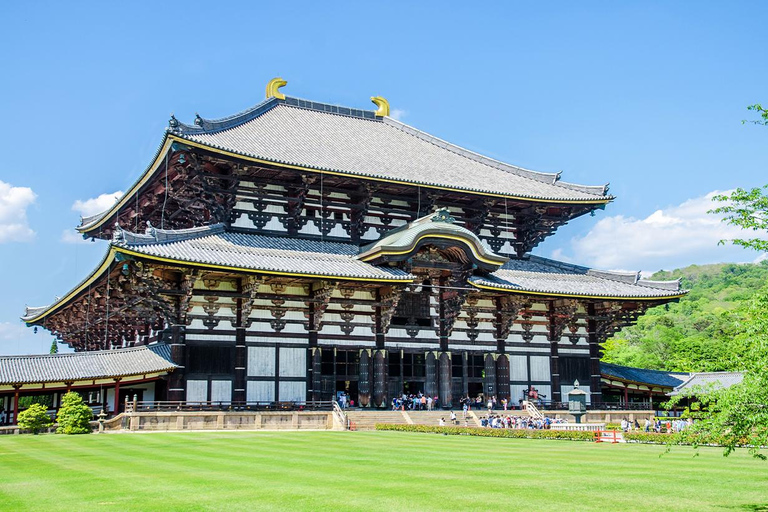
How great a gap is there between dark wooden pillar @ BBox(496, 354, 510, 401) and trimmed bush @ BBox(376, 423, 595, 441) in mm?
10427

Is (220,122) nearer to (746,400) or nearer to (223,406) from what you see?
(223,406)

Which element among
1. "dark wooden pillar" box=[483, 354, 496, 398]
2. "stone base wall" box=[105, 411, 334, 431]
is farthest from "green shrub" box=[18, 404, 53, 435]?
"dark wooden pillar" box=[483, 354, 496, 398]

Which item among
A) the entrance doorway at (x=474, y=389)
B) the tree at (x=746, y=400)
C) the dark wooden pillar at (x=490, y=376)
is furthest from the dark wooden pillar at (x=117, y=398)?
the tree at (x=746, y=400)

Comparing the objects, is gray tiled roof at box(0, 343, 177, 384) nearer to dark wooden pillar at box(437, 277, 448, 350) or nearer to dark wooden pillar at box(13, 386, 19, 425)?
dark wooden pillar at box(13, 386, 19, 425)

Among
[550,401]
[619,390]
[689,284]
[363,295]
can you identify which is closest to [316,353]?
[363,295]

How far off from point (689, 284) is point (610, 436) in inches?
6113

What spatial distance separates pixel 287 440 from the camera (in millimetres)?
29844

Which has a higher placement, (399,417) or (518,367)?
(518,367)

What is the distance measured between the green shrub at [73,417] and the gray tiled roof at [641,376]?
107ft

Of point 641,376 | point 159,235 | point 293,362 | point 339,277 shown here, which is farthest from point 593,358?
point 159,235

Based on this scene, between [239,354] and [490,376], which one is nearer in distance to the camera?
[239,354]

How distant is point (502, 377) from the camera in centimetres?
4659

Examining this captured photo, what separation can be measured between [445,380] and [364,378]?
492 cm

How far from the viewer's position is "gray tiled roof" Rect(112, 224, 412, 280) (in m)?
36.2
